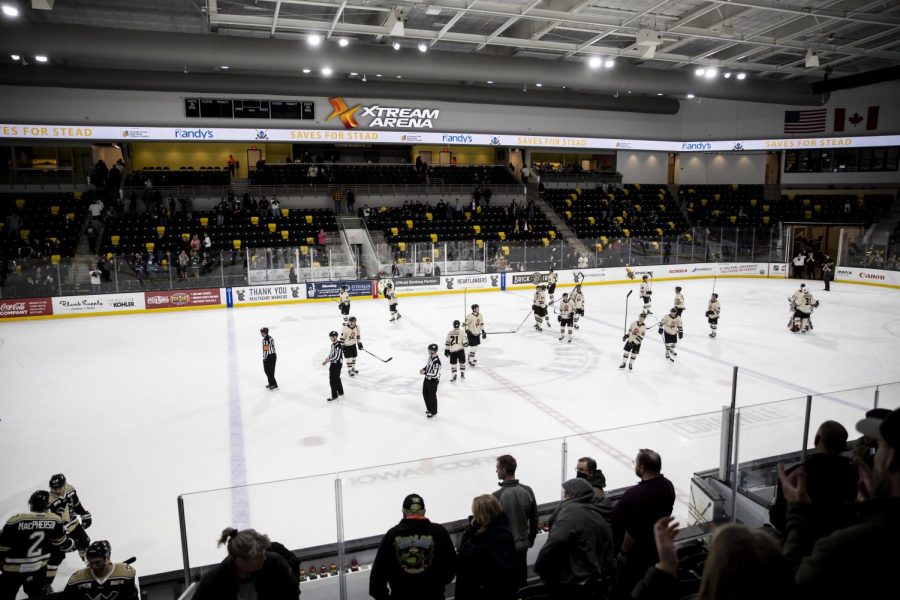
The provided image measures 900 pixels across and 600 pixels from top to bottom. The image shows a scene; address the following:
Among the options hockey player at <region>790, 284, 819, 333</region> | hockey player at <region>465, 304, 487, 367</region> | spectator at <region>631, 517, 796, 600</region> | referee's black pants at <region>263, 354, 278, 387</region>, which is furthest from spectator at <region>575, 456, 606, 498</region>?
hockey player at <region>790, 284, 819, 333</region>

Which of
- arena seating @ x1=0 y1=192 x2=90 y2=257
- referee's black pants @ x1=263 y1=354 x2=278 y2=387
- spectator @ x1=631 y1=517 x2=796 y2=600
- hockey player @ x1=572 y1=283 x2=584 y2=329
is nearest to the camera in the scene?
spectator @ x1=631 y1=517 x2=796 y2=600

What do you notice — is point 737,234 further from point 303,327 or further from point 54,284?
point 54,284

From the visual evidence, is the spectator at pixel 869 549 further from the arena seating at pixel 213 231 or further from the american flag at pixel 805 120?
the american flag at pixel 805 120

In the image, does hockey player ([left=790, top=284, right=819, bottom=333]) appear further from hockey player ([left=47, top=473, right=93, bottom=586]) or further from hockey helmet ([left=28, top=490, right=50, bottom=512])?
hockey helmet ([left=28, top=490, right=50, bottom=512])

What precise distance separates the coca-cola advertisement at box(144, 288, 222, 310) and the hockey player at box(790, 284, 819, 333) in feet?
56.4

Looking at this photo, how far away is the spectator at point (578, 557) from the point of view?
3.32 meters

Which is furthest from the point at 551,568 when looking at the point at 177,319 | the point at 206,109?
the point at 206,109

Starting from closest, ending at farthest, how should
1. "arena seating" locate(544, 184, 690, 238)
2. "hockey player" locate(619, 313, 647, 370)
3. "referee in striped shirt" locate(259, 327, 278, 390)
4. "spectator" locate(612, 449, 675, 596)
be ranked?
"spectator" locate(612, 449, 675, 596) < "referee in striped shirt" locate(259, 327, 278, 390) < "hockey player" locate(619, 313, 647, 370) < "arena seating" locate(544, 184, 690, 238)

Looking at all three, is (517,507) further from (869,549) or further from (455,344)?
(455,344)

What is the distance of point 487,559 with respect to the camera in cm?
319

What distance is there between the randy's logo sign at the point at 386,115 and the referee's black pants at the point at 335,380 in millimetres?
16952

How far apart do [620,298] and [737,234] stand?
29.8 feet

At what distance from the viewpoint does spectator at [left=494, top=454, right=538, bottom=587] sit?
12.8ft

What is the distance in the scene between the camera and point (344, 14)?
1841cm
